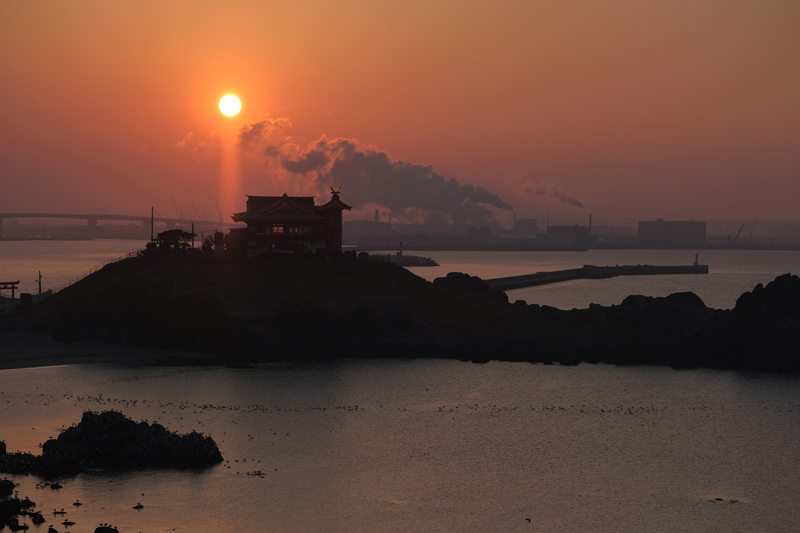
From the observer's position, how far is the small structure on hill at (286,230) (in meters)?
80.7

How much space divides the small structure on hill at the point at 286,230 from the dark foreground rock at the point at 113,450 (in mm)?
45312

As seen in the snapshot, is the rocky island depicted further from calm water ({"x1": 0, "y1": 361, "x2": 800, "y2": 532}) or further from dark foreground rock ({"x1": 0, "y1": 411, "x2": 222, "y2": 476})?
dark foreground rock ({"x1": 0, "y1": 411, "x2": 222, "y2": 476})

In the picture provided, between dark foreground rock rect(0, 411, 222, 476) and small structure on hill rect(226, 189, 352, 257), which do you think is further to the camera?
small structure on hill rect(226, 189, 352, 257)

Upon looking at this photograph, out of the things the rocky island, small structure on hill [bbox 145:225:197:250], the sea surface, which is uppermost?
small structure on hill [bbox 145:225:197:250]

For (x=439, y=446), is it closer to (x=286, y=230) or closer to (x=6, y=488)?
(x=6, y=488)

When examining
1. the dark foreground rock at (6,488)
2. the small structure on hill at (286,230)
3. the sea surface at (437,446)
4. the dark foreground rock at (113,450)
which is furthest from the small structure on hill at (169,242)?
the dark foreground rock at (6,488)

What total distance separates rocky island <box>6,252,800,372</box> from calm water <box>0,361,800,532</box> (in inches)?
159

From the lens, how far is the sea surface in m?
29.2

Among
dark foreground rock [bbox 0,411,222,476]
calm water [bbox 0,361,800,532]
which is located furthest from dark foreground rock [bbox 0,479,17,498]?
dark foreground rock [bbox 0,411,222,476]

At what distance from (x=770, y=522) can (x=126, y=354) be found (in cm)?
4648

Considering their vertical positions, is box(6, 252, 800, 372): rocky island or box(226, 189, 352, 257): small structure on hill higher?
box(226, 189, 352, 257): small structure on hill

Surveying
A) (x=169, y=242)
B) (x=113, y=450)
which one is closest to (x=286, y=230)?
(x=169, y=242)

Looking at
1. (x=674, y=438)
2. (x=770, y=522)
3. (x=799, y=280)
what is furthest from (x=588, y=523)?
(x=799, y=280)

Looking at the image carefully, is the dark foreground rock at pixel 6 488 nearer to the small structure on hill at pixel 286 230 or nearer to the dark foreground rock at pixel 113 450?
the dark foreground rock at pixel 113 450
